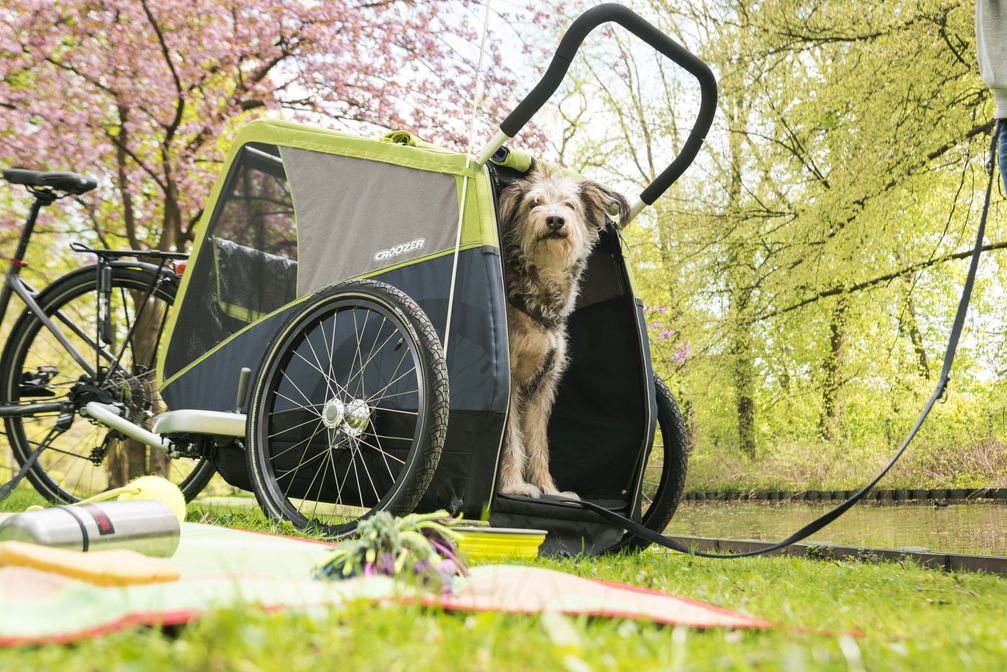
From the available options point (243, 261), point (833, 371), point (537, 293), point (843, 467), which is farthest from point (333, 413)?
point (833, 371)

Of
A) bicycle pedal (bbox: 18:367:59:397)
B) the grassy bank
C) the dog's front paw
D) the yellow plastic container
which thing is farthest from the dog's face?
the grassy bank

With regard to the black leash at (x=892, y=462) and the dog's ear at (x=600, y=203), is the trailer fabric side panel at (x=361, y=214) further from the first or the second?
the black leash at (x=892, y=462)

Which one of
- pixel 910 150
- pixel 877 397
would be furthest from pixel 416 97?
pixel 877 397

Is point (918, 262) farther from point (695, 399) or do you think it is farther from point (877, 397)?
point (695, 399)

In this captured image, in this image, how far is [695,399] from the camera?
36.6 ft

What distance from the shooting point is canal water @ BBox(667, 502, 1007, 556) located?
411 centimetres

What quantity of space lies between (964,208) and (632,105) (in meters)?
7.63

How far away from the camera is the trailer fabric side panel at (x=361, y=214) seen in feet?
9.95

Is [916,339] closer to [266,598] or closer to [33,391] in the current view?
[33,391]

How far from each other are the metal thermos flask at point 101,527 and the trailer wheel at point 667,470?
200cm

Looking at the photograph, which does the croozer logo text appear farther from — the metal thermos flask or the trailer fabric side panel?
the metal thermos flask

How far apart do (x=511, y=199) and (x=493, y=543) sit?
157cm

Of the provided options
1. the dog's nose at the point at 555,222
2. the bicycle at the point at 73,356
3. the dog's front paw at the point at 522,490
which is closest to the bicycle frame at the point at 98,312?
the bicycle at the point at 73,356

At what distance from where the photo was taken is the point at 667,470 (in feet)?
11.6
